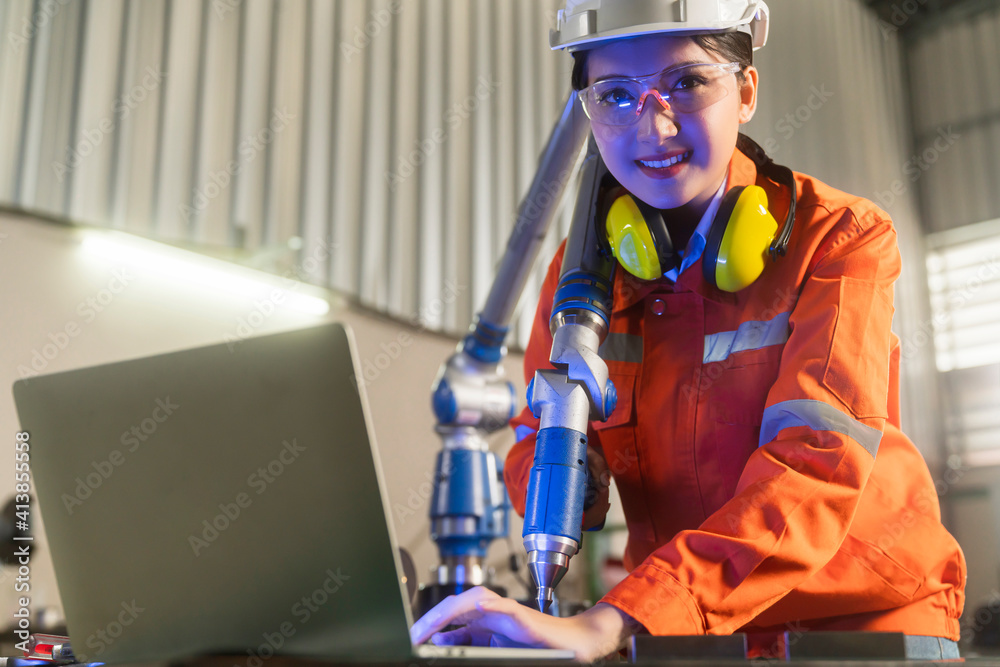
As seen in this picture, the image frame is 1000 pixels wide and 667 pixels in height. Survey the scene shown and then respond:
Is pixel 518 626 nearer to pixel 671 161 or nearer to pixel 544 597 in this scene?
pixel 544 597

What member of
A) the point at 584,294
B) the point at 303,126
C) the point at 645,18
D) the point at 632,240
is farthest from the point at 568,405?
the point at 303,126

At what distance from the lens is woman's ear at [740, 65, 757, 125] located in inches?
46.2

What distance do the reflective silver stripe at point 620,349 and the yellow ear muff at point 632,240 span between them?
12 centimetres

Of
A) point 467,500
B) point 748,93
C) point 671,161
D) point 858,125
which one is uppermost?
point 858,125

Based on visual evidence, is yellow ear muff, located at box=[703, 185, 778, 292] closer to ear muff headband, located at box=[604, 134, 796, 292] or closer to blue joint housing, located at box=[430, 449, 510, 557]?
ear muff headband, located at box=[604, 134, 796, 292]

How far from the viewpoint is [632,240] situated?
1.11 m

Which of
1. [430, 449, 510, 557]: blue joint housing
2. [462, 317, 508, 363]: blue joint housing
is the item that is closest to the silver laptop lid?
[430, 449, 510, 557]: blue joint housing

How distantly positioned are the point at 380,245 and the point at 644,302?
5.32 ft

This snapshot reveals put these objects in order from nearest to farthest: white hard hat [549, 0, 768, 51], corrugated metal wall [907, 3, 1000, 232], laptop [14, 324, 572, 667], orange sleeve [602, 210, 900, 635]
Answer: laptop [14, 324, 572, 667] < orange sleeve [602, 210, 900, 635] < white hard hat [549, 0, 768, 51] < corrugated metal wall [907, 3, 1000, 232]

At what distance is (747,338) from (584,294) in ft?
0.82

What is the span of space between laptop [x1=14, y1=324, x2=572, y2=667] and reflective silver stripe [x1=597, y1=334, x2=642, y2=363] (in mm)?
642

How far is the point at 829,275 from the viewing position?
105 centimetres

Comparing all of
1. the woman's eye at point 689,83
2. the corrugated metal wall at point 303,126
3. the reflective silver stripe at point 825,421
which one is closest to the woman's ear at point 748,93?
the woman's eye at point 689,83

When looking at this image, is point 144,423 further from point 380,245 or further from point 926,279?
point 926,279
